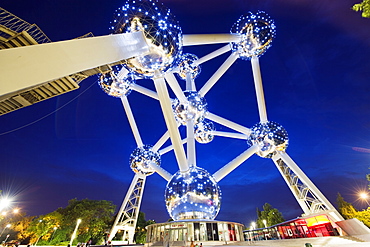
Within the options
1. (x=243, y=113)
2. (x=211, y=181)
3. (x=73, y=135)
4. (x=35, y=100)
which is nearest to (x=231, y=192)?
(x=243, y=113)

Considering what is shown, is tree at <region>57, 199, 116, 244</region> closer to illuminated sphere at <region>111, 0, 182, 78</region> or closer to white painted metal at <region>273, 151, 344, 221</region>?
white painted metal at <region>273, 151, 344, 221</region>

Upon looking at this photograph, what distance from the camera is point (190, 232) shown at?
1240 centimetres

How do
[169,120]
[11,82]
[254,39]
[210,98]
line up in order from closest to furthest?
[11,82] < [169,120] < [254,39] < [210,98]

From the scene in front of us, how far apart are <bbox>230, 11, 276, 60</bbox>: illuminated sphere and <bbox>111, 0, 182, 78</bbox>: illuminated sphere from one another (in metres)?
8.44

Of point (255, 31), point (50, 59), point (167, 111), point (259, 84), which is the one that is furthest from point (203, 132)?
point (50, 59)

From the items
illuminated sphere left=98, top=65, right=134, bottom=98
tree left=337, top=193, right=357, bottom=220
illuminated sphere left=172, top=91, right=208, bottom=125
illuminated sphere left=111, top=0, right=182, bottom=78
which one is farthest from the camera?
tree left=337, top=193, right=357, bottom=220

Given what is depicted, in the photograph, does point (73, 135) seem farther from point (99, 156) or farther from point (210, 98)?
point (210, 98)

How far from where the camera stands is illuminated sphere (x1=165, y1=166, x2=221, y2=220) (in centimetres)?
887

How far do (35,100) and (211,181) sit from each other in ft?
27.6

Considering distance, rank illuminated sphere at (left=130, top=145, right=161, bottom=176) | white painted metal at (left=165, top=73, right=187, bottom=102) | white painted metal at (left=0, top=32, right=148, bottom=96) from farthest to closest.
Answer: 1. illuminated sphere at (left=130, top=145, right=161, bottom=176)
2. white painted metal at (left=165, top=73, right=187, bottom=102)
3. white painted metal at (left=0, top=32, right=148, bottom=96)

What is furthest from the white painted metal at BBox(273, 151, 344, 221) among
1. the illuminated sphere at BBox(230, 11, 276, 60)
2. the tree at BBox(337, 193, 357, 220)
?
the tree at BBox(337, 193, 357, 220)

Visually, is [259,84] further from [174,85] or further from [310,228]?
[310,228]

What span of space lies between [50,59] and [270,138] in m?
13.8

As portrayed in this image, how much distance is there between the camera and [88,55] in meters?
2.71
